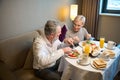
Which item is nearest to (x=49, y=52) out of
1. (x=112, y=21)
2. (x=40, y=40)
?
(x=40, y=40)

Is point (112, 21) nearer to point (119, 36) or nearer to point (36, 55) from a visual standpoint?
point (119, 36)

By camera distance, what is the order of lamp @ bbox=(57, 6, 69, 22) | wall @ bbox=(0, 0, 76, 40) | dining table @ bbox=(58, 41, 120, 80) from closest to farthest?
dining table @ bbox=(58, 41, 120, 80), wall @ bbox=(0, 0, 76, 40), lamp @ bbox=(57, 6, 69, 22)

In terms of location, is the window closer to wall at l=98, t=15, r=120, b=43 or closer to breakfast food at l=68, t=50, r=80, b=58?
wall at l=98, t=15, r=120, b=43

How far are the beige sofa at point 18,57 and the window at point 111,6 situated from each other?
2.14m

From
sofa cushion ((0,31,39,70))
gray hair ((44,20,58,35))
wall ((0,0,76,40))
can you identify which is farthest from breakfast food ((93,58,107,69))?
wall ((0,0,76,40))

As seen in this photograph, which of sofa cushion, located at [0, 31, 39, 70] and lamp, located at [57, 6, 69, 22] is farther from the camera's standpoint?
lamp, located at [57, 6, 69, 22]

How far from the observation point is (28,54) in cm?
217

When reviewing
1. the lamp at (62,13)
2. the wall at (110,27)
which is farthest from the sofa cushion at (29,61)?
the wall at (110,27)

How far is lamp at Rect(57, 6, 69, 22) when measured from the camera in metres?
3.35

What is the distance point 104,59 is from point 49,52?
2.19ft

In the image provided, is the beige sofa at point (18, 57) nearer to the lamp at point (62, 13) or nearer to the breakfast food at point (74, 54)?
the breakfast food at point (74, 54)

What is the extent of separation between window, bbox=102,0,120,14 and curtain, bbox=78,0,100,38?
25 centimetres

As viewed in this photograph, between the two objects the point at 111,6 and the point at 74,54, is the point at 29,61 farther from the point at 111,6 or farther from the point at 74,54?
the point at 111,6

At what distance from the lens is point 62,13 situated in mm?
3420
